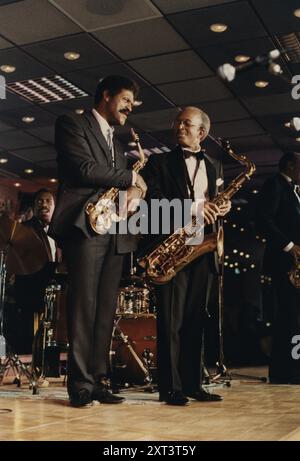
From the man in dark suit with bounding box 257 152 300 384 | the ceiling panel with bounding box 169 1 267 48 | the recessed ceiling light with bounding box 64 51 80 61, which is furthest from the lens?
the recessed ceiling light with bounding box 64 51 80 61

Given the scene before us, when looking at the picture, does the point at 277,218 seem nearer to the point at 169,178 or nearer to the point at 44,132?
the point at 169,178

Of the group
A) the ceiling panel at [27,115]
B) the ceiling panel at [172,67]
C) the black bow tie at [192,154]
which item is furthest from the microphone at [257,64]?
the ceiling panel at [27,115]

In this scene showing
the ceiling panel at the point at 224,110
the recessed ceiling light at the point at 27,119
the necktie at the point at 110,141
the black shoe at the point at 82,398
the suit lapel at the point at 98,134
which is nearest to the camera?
the black shoe at the point at 82,398

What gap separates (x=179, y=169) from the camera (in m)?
3.54

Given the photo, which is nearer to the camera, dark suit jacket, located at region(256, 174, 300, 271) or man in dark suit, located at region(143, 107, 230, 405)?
man in dark suit, located at region(143, 107, 230, 405)

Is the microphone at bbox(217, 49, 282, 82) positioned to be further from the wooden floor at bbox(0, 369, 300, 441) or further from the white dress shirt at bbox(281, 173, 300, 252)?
the white dress shirt at bbox(281, 173, 300, 252)

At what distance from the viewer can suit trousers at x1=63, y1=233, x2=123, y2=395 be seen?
312cm

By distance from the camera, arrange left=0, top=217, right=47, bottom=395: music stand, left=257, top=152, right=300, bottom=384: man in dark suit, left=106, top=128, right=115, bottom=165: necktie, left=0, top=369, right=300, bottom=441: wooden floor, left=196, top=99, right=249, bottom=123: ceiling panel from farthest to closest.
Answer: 1. left=196, top=99, right=249, bottom=123: ceiling panel
2. left=257, top=152, right=300, bottom=384: man in dark suit
3. left=0, top=217, right=47, bottom=395: music stand
4. left=106, top=128, right=115, bottom=165: necktie
5. left=0, top=369, right=300, bottom=441: wooden floor

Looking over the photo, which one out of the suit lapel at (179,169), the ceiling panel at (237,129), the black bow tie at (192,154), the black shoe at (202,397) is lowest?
the black shoe at (202,397)

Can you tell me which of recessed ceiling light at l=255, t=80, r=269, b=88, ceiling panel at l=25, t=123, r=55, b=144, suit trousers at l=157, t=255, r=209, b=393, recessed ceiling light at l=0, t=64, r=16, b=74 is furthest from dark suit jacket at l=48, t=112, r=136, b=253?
ceiling panel at l=25, t=123, r=55, b=144

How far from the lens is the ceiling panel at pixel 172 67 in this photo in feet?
22.1

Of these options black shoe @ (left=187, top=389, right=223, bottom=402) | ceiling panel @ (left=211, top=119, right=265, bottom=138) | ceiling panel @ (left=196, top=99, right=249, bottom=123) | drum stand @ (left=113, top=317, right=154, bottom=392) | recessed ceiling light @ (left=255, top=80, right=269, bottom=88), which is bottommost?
black shoe @ (left=187, top=389, right=223, bottom=402)

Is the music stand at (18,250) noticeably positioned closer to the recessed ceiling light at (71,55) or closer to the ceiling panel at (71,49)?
Result: the ceiling panel at (71,49)

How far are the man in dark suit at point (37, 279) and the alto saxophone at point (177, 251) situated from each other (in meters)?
1.61
